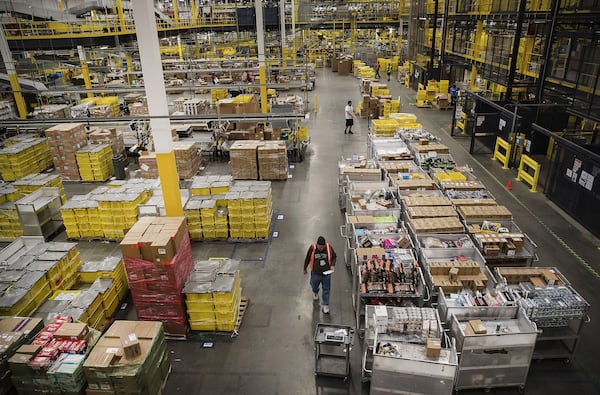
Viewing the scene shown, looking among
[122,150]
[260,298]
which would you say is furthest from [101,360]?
[122,150]

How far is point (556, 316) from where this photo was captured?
649 cm

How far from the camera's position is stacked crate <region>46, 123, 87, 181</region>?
558 inches

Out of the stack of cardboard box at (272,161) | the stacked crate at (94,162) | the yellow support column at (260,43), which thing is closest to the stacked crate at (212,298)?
the stack of cardboard box at (272,161)

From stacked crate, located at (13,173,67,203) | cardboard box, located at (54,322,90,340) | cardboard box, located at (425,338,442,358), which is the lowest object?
cardboard box, located at (425,338,442,358)

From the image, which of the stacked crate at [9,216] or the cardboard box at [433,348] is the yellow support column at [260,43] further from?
the cardboard box at [433,348]

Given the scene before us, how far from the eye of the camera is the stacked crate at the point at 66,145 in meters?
14.2

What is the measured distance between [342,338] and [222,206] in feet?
18.3

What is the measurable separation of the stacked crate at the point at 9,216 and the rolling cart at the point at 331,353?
9115mm

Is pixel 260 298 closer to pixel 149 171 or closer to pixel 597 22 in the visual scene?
pixel 149 171

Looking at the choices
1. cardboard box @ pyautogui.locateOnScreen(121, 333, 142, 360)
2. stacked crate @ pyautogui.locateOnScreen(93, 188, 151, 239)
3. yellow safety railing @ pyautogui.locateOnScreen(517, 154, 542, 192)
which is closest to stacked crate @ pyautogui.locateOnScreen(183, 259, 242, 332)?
cardboard box @ pyautogui.locateOnScreen(121, 333, 142, 360)

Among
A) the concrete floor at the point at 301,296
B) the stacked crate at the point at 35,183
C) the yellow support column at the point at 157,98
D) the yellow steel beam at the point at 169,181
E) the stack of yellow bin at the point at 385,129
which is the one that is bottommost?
the concrete floor at the point at 301,296

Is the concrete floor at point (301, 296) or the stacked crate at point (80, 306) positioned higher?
the stacked crate at point (80, 306)

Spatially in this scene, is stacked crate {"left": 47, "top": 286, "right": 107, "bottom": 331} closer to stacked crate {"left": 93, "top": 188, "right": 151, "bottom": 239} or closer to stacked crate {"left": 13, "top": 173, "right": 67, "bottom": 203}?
stacked crate {"left": 93, "top": 188, "right": 151, "bottom": 239}

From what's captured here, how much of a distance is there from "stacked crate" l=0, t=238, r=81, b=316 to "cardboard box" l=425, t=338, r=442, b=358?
6888mm
